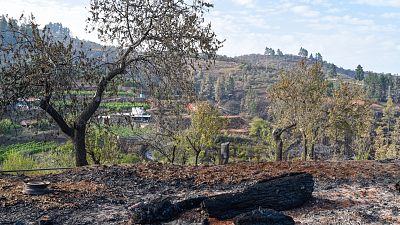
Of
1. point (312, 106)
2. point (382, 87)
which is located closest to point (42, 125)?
point (312, 106)

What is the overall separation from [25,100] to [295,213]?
6064mm

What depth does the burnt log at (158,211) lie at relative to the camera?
6.50 m

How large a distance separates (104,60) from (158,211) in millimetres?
5428

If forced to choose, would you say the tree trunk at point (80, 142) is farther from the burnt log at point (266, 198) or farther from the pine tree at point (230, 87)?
the pine tree at point (230, 87)

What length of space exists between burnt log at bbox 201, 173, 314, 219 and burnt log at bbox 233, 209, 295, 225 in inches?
27.6

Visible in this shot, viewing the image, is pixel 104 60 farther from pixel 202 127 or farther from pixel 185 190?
pixel 202 127

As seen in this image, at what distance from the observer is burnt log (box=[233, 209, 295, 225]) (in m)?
5.96

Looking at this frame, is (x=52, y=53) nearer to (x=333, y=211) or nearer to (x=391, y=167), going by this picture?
(x=333, y=211)

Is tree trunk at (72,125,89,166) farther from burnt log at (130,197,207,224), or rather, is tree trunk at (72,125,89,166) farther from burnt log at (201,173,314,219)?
burnt log at (201,173,314,219)

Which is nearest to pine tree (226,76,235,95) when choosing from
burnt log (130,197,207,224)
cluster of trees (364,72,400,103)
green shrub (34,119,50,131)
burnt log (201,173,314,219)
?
cluster of trees (364,72,400,103)

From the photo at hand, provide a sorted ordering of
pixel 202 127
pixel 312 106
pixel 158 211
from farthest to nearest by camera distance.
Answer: pixel 312 106
pixel 202 127
pixel 158 211

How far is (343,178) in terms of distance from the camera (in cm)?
957

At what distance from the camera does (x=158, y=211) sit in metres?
6.64

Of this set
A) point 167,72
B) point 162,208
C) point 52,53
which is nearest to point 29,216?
point 162,208
